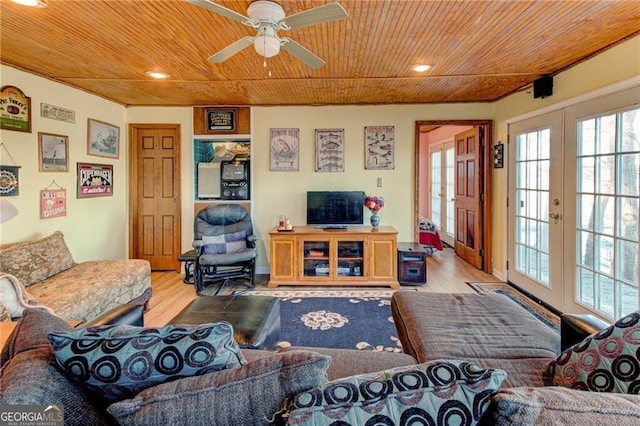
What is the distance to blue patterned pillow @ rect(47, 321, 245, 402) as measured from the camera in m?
0.84

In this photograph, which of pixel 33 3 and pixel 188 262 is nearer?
pixel 33 3

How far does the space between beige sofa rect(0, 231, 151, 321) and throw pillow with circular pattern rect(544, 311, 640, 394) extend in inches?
109

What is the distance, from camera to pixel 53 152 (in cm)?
346

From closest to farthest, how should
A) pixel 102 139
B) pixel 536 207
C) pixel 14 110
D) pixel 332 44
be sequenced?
pixel 332 44, pixel 14 110, pixel 536 207, pixel 102 139

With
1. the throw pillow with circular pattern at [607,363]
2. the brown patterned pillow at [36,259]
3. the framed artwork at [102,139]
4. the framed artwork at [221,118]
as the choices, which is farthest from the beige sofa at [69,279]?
the throw pillow with circular pattern at [607,363]

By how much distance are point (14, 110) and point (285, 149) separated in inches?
110

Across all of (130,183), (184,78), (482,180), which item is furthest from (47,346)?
(482,180)

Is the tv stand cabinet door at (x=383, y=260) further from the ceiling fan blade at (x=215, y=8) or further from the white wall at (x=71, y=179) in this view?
the white wall at (x=71, y=179)

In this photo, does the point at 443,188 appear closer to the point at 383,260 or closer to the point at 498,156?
the point at 498,156

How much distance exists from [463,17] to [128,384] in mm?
2604

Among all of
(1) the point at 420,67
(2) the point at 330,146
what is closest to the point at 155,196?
(2) the point at 330,146

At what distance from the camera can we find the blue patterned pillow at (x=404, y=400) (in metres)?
0.69

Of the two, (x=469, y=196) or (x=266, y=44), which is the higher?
(x=266, y=44)

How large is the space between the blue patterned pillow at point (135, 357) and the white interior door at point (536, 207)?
136 inches
